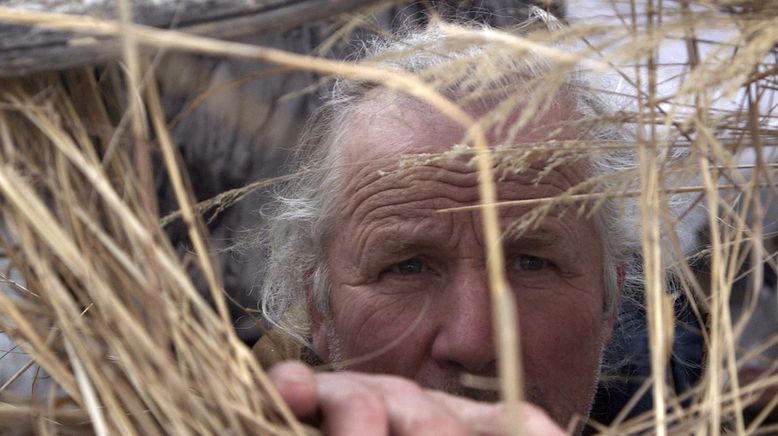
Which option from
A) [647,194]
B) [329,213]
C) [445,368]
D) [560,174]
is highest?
[647,194]

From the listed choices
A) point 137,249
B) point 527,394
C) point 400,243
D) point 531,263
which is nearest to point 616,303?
point 531,263

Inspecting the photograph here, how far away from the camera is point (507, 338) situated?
0.60 metres

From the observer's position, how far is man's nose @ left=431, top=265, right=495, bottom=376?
170 centimetres

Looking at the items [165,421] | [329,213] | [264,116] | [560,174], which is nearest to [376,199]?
[329,213]

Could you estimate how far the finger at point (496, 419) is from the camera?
2.81 ft

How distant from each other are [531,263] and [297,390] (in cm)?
103

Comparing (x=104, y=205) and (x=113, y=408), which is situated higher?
(x=104, y=205)

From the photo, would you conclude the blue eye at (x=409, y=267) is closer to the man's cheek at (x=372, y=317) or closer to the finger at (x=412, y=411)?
the man's cheek at (x=372, y=317)

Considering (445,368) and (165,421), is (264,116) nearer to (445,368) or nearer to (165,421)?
(445,368)

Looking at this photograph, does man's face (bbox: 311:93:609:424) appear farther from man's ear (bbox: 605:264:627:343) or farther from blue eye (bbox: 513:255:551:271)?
man's ear (bbox: 605:264:627:343)

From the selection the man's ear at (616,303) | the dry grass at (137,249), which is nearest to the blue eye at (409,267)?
the man's ear at (616,303)

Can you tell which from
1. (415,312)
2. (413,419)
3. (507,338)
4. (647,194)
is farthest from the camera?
(415,312)

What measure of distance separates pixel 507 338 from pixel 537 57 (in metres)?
1.23

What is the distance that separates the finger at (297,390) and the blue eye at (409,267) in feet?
3.06
